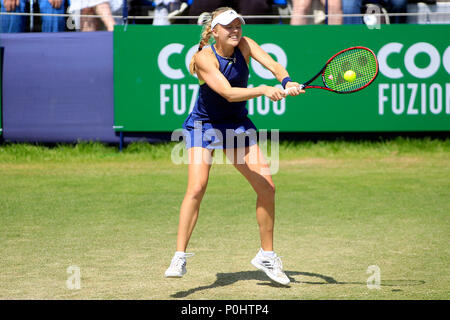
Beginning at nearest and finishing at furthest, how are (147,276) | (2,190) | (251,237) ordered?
(147,276)
(251,237)
(2,190)

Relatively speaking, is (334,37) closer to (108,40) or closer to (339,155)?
(339,155)

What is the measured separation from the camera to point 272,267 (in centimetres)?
538

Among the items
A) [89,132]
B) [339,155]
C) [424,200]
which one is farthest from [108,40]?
[424,200]

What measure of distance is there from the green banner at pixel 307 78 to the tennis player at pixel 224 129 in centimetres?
663

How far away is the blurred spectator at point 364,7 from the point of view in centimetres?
1236

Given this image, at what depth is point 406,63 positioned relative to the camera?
12.2 metres

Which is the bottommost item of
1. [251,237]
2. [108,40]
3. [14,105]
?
[251,237]

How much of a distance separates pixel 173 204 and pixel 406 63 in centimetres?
527

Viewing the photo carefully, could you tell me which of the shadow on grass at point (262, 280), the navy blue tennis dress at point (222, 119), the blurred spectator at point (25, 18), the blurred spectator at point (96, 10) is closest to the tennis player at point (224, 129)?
the navy blue tennis dress at point (222, 119)

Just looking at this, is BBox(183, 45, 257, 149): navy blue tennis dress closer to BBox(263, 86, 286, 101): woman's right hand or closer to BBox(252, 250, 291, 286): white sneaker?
BBox(263, 86, 286, 101): woman's right hand

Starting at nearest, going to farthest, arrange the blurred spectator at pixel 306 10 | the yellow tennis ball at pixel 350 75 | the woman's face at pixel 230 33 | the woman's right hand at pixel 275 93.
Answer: the woman's right hand at pixel 275 93, the woman's face at pixel 230 33, the yellow tennis ball at pixel 350 75, the blurred spectator at pixel 306 10

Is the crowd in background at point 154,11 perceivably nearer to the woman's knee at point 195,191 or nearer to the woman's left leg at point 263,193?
the woman's left leg at point 263,193

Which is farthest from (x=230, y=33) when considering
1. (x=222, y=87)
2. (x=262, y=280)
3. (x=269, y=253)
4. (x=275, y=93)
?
(x=262, y=280)

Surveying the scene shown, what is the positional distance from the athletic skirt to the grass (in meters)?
0.95
